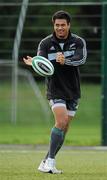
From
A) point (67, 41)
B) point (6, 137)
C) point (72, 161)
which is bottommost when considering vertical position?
point (6, 137)

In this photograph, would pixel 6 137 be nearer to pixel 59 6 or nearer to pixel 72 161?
pixel 59 6

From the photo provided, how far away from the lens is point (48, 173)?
34.3ft

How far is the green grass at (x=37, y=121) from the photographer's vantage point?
63.7ft

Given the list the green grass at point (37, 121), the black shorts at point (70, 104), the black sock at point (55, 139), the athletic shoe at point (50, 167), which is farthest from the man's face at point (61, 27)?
the green grass at point (37, 121)

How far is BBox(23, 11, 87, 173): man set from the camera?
10.5 metres

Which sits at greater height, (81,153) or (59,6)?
(59,6)

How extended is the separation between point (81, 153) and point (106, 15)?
3718 mm

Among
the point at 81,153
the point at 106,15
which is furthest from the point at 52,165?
the point at 106,15

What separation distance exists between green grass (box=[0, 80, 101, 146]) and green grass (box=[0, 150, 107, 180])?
147 inches

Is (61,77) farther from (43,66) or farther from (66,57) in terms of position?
(43,66)

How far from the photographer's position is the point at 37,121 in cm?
2534

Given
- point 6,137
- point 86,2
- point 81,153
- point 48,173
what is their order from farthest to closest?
point 6,137, point 86,2, point 81,153, point 48,173

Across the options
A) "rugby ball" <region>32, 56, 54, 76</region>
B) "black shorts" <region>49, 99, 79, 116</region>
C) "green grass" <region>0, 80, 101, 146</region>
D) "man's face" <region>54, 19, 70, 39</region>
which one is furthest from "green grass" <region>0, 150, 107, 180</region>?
"green grass" <region>0, 80, 101, 146</region>

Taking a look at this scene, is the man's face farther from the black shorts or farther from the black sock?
the black sock
